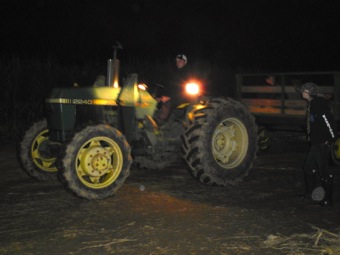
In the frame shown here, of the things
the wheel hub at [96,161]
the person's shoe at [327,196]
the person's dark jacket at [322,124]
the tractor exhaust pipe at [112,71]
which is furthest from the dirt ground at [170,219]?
the tractor exhaust pipe at [112,71]

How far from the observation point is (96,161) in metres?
5.68

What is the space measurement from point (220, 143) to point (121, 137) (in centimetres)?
176

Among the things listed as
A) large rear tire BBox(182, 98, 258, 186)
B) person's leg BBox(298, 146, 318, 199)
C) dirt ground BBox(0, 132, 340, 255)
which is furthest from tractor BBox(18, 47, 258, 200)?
person's leg BBox(298, 146, 318, 199)

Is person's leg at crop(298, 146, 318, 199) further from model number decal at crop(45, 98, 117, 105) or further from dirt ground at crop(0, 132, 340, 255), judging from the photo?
model number decal at crop(45, 98, 117, 105)

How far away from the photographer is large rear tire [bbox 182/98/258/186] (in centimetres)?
634

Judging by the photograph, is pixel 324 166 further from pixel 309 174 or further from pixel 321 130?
pixel 321 130

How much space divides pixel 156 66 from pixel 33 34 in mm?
10904

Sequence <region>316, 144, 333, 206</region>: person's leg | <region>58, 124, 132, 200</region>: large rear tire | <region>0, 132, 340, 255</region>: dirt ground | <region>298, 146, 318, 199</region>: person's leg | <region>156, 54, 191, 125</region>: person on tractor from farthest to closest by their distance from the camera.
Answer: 1. <region>156, 54, 191, 125</region>: person on tractor
2. <region>298, 146, 318, 199</region>: person's leg
3. <region>316, 144, 333, 206</region>: person's leg
4. <region>58, 124, 132, 200</region>: large rear tire
5. <region>0, 132, 340, 255</region>: dirt ground

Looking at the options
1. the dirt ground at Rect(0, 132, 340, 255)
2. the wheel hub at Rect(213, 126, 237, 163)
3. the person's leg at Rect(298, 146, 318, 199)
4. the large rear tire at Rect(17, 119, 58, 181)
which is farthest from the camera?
the wheel hub at Rect(213, 126, 237, 163)

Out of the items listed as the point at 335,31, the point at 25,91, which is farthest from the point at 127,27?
the point at 25,91

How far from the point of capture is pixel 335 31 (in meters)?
27.0

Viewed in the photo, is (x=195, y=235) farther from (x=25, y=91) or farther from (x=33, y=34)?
(x=33, y=34)

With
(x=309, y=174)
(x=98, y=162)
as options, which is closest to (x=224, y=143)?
(x=309, y=174)

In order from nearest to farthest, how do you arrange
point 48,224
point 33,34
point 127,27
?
point 48,224
point 33,34
point 127,27
